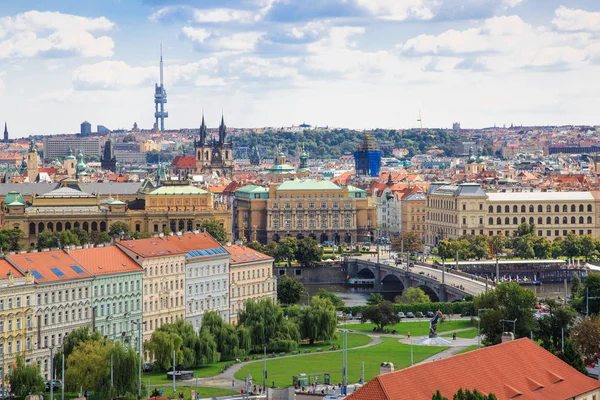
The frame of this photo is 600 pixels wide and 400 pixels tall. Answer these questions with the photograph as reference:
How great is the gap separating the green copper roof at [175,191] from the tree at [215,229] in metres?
9.79

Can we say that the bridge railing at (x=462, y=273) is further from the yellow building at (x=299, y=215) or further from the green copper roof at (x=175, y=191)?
the yellow building at (x=299, y=215)

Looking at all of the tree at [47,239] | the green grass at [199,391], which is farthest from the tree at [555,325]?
the tree at [47,239]

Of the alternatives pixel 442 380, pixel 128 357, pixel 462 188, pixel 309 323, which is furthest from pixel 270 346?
pixel 462 188

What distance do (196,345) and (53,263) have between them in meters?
8.48

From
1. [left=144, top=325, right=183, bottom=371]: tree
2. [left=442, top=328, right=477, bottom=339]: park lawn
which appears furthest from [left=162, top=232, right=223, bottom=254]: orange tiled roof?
[left=442, top=328, right=477, bottom=339]: park lawn

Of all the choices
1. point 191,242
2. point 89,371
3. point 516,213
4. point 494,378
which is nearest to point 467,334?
point 191,242

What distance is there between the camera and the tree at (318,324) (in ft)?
309

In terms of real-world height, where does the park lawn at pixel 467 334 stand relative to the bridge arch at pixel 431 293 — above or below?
above

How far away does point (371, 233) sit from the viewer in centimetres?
19088

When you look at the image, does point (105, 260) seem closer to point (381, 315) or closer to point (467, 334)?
point (381, 315)

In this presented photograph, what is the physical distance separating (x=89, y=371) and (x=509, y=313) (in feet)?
79.7

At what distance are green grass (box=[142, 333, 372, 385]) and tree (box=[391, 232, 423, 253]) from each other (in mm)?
67649

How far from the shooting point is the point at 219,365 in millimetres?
85875

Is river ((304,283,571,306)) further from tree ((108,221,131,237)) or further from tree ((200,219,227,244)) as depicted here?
tree ((108,221,131,237))
